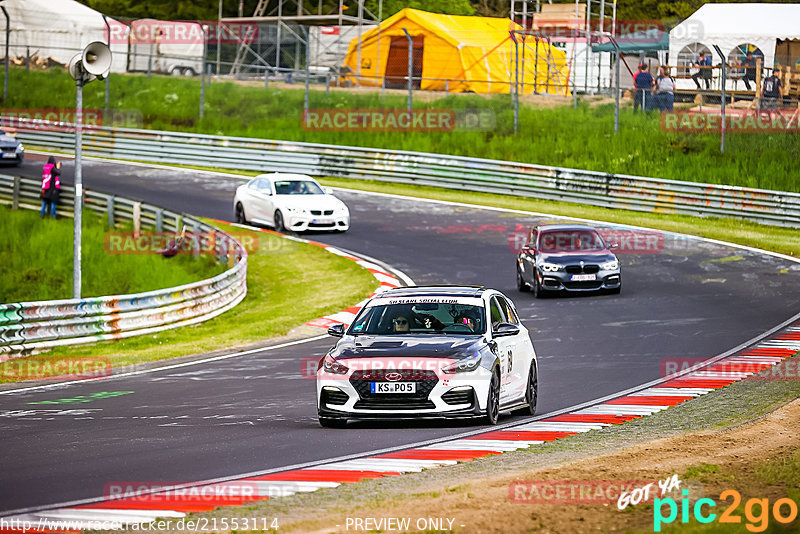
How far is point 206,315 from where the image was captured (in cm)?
2284

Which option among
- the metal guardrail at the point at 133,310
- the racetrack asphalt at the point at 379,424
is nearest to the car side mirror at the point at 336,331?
the racetrack asphalt at the point at 379,424

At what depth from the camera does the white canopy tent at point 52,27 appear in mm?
54500

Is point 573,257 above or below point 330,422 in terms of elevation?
above

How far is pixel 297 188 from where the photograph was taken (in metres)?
31.8

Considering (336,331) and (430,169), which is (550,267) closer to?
(336,331)

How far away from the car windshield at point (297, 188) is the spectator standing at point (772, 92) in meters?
15.0

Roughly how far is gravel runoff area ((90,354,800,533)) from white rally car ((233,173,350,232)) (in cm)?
1953

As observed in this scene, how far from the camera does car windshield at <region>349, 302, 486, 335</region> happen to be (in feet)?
40.6

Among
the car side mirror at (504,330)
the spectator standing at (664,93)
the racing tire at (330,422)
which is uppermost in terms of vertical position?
the spectator standing at (664,93)

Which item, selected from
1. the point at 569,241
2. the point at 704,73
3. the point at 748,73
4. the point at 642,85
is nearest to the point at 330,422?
the point at 569,241

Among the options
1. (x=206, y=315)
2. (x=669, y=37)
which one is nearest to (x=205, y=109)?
(x=669, y=37)

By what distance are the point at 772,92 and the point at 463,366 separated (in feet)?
99.0

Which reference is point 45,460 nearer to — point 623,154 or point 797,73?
point 623,154

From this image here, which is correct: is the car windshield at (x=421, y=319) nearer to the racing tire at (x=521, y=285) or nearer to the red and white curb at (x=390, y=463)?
the red and white curb at (x=390, y=463)
